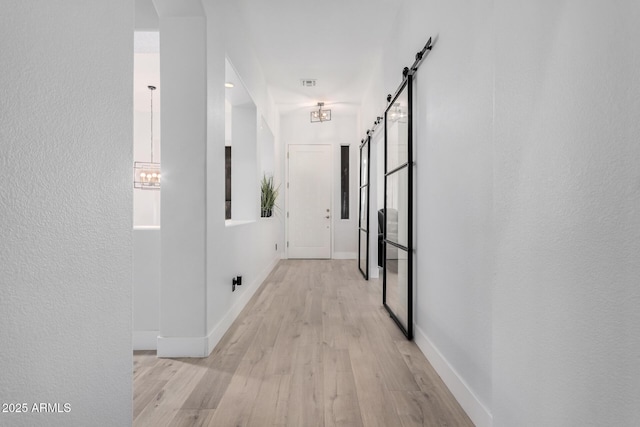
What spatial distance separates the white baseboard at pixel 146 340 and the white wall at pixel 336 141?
14.8 ft

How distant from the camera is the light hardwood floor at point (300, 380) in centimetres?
154

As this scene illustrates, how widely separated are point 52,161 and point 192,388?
1358 millimetres

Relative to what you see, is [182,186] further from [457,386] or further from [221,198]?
[457,386]

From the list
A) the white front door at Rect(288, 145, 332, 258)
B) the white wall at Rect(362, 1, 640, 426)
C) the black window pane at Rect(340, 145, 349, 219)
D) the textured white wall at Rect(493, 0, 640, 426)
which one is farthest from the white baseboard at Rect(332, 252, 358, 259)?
the textured white wall at Rect(493, 0, 640, 426)

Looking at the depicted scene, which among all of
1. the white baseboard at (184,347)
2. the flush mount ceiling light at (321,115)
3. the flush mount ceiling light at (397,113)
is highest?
the flush mount ceiling light at (321,115)

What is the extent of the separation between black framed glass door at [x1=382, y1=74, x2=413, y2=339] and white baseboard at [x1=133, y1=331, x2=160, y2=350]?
173cm

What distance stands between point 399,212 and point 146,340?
6.77 feet

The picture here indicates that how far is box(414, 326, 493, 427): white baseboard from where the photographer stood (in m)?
1.42

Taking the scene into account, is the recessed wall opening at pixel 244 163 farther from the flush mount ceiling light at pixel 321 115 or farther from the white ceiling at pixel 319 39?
the flush mount ceiling light at pixel 321 115

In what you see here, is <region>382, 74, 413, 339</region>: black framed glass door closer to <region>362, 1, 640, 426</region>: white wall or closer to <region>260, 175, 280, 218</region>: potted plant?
<region>362, 1, 640, 426</region>: white wall

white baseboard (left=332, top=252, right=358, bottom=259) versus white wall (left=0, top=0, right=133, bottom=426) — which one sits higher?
white wall (left=0, top=0, right=133, bottom=426)

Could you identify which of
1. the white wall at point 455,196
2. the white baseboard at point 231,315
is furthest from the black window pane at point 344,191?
the white wall at point 455,196

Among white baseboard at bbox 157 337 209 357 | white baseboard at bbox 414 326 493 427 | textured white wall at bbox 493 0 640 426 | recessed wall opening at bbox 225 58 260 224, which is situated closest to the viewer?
textured white wall at bbox 493 0 640 426

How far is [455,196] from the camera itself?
5.76 ft
